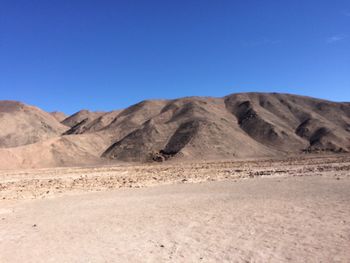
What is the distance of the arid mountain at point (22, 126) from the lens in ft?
378

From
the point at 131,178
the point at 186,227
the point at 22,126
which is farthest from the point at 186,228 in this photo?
the point at 22,126

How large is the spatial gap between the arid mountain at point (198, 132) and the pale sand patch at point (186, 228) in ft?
181

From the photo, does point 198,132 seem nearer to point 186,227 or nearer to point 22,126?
point 22,126

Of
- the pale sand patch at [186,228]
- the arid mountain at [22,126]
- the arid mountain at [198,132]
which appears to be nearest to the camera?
the pale sand patch at [186,228]

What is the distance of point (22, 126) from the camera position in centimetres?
12281

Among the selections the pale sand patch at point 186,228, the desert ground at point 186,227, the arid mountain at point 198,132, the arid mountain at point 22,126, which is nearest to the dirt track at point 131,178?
the desert ground at point 186,227

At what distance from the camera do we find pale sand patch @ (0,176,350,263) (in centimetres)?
978

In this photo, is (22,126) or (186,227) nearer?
(186,227)

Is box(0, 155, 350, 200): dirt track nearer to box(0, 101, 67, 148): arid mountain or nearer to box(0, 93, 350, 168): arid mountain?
box(0, 93, 350, 168): arid mountain

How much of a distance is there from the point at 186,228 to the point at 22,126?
119853mm

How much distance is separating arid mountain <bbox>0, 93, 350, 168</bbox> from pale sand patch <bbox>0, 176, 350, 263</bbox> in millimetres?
55252

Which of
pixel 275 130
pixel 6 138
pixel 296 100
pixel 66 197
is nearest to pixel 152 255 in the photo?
pixel 66 197

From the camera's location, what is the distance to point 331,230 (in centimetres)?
1128

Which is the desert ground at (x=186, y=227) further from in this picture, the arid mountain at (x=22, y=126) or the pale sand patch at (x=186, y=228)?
the arid mountain at (x=22, y=126)
